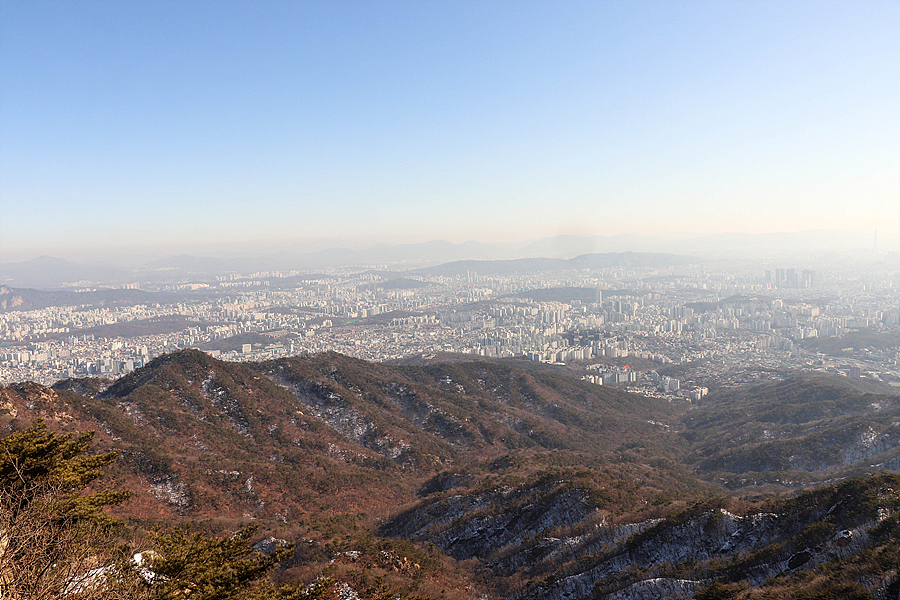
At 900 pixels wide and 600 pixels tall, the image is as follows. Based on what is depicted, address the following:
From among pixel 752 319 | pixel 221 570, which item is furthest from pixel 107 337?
pixel 752 319

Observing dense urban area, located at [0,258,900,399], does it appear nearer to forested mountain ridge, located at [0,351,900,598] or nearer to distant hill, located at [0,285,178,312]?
distant hill, located at [0,285,178,312]

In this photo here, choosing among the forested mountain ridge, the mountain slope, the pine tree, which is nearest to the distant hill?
the forested mountain ridge

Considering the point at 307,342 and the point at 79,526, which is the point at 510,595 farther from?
the point at 307,342

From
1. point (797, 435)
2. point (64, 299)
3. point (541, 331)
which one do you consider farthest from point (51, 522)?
point (64, 299)

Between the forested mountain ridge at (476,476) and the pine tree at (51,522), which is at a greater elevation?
the pine tree at (51,522)

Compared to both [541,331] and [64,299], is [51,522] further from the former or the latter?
[64,299]

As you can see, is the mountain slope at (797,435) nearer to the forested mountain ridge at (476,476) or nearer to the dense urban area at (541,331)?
the forested mountain ridge at (476,476)

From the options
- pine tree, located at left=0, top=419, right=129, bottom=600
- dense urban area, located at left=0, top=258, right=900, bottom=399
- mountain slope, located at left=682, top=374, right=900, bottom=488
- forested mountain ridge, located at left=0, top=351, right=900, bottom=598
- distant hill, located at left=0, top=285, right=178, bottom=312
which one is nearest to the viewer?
pine tree, located at left=0, top=419, right=129, bottom=600

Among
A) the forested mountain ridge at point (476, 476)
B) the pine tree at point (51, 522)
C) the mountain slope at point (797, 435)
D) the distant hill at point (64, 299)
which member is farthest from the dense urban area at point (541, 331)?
the pine tree at point (51, 522)
